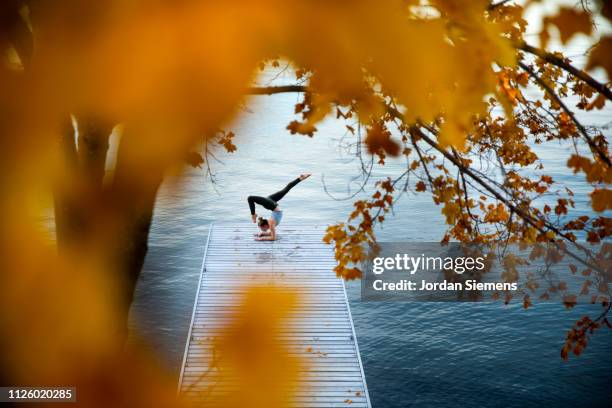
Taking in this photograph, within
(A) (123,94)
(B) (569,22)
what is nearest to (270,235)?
(B) (569,22)

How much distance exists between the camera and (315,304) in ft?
22.3

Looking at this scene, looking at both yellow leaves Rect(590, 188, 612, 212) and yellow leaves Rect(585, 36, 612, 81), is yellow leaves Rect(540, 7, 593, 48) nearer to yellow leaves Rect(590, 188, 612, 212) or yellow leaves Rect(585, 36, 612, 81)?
yellow leaves Rect(585, 36, 612, 81)

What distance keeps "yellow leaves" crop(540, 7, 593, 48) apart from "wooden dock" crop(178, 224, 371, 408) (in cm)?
583

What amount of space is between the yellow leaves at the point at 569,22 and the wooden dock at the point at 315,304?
19.1ft

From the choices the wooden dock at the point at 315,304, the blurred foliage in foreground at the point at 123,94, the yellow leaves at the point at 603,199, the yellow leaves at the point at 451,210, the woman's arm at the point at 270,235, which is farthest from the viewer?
the woman's arm at the point at 270,235

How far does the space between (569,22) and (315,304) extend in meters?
5.51

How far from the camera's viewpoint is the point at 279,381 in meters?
0.73

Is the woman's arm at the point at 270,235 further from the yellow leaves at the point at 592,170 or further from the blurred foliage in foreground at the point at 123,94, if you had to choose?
the blurred foliage in foreground at the point at 123,94

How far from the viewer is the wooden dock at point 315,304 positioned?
10898 millimetres

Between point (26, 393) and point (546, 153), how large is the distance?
41.3 m

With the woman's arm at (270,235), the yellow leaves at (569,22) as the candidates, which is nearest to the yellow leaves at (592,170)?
the yellow leaves at (569,22)

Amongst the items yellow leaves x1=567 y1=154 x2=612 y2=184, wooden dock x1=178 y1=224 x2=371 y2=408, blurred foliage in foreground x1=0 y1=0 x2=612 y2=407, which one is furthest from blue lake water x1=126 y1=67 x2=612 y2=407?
blurred foliage in foreground x1=0 y1=0 x2=612 y2=407

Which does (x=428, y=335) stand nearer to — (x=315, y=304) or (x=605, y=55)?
(x=315, y=304)

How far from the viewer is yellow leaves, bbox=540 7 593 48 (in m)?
1.60
